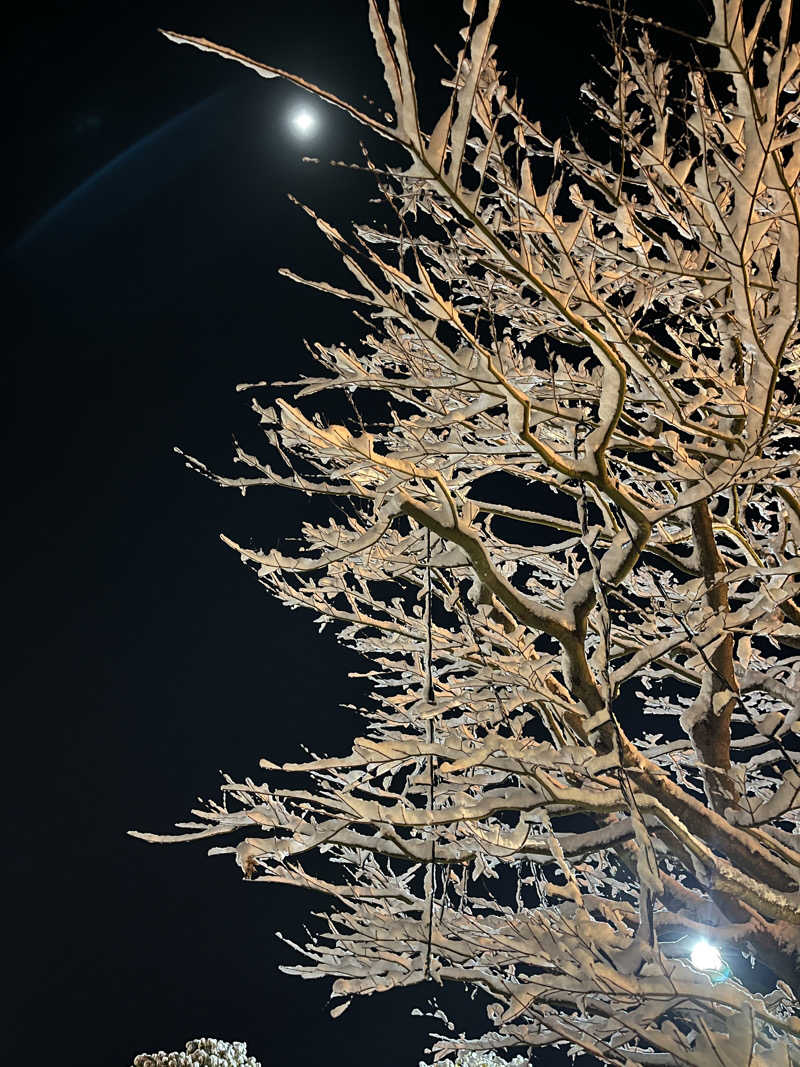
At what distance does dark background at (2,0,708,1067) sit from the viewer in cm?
764

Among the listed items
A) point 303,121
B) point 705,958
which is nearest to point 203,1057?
point 705,958

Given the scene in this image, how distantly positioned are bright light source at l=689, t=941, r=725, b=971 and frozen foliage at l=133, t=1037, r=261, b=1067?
5.35 m

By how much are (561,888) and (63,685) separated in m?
7.39

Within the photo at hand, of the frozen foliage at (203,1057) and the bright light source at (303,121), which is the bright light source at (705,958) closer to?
the frozen foliage at (203,1057)

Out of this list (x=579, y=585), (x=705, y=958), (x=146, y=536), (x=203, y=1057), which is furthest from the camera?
(x=146, y=536)

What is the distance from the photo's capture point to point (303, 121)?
24.0 feet

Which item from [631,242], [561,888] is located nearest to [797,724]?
[561,888]

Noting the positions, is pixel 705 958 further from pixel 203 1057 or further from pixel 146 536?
pixel 146 536

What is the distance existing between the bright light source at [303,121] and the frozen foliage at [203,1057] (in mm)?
8634

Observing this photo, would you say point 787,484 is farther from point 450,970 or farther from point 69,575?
point 69,575

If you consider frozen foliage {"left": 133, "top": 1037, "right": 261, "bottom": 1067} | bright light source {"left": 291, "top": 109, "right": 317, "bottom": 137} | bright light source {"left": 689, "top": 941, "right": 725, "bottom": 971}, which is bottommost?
frozen foliage {"left": 133, "top": 1037, "right": 261, "bottom": 1067}

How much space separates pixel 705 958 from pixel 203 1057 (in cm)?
554

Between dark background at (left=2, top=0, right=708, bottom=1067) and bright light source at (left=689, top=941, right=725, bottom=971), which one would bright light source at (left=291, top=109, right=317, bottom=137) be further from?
bright light source at (left=689, top=941, right=725, bottom=971)

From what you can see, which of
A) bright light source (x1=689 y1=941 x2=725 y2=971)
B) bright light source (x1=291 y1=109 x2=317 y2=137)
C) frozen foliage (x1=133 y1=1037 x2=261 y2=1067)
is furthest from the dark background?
bright light source (x1=689 y1=941 x2=725 y2=971)
